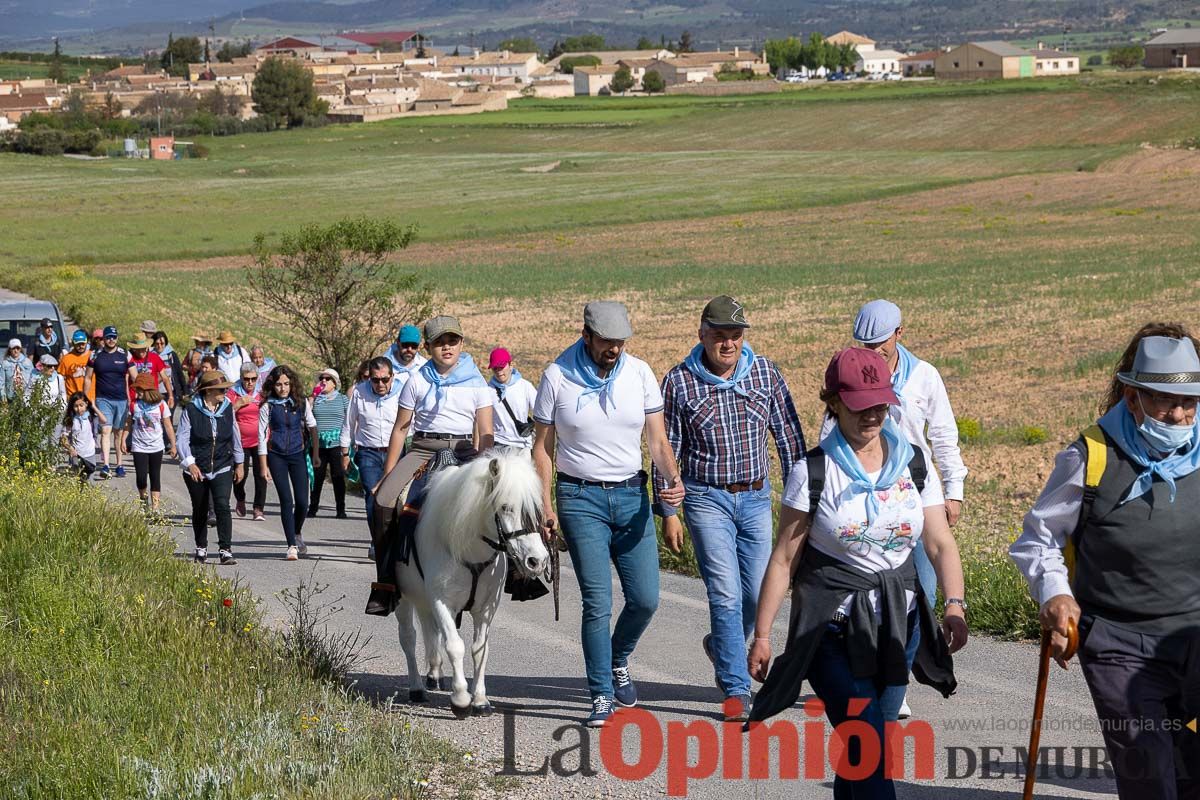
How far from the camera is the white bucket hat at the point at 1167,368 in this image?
517cm

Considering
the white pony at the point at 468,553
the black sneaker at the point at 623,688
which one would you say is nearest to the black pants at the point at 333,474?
the white pony at the point at 468,553

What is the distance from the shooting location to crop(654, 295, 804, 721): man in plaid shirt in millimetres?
7879

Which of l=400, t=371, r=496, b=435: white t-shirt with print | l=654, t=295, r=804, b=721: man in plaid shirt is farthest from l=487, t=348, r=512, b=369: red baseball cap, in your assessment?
l=654, t=295, r=804, b=721: man in plaid shirt

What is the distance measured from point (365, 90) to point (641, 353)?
164m

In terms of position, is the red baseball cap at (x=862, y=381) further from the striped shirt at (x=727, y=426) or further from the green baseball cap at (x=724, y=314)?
the striped shirt at (x=727, y=426)

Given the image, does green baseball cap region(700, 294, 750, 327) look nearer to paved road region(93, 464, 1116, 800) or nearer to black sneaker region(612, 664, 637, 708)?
black sneaker region(612, 664, 637, 708)

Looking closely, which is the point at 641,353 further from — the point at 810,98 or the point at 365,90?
the point at 365,90

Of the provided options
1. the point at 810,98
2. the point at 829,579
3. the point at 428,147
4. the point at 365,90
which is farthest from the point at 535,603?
the point at 365,90

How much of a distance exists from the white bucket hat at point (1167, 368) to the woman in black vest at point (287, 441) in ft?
31.3

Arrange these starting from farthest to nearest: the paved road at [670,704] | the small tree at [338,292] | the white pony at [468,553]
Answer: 1. the small tree at [338,292]
2. the white pony at [468,553]
3. the paved road at [670,704]

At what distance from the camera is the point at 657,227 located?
223 feet

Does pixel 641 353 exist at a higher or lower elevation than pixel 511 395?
lower

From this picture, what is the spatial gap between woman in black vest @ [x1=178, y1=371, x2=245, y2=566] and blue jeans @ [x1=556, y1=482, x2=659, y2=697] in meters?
6.18

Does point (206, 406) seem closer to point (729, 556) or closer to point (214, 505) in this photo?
point (214, 505)
